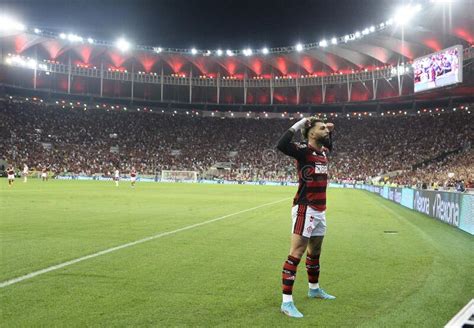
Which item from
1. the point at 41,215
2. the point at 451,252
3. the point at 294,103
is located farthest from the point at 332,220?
the point at 294,103

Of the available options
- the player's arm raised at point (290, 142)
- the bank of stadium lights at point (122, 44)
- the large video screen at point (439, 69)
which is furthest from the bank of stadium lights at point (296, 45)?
the player's arm raised at point (290, 142)

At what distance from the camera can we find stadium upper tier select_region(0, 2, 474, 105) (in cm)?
→ 6269

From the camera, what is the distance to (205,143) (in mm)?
76812

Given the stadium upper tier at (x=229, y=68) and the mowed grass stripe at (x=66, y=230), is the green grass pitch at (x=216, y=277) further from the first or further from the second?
the stadium upper tier at (x=229, y=68)

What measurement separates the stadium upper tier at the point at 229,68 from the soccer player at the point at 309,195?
5292 cm

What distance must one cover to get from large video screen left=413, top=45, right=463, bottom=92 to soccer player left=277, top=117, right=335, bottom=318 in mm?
40857

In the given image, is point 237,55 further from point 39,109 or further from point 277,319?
point 277,319

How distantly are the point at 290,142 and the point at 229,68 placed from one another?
7690 centimetres

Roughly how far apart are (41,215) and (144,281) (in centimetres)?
976

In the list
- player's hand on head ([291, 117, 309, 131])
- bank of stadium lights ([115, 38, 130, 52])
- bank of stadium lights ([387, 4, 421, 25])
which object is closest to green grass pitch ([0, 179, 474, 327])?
player's hand on head ([291, 117, 309, 131])

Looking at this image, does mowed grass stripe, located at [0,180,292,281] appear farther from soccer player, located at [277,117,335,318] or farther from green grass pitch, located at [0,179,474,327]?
soccer player, located at [277,117,335,318]

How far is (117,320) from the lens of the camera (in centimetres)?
466

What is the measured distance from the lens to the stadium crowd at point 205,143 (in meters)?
62.3

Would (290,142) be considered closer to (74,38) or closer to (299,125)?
(299,125)
